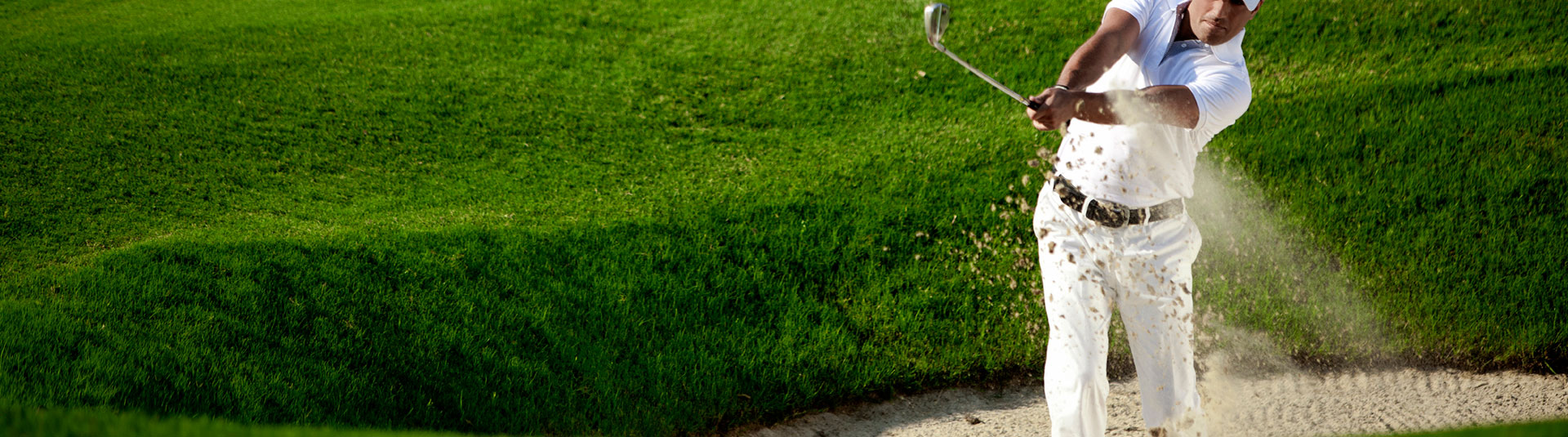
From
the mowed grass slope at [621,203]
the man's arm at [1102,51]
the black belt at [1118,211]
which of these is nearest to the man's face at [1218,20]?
the man's arm at [1102,51]

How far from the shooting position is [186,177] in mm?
7070

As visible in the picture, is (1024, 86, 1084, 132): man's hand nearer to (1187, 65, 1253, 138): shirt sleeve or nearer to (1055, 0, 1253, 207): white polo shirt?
(1055, 0, 1253, 207): white polo shirt

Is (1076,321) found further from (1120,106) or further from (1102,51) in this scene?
(1102,51)

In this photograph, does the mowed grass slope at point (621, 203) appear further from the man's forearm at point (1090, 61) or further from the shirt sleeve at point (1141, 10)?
the shirt sleeve at point (1141, 10)

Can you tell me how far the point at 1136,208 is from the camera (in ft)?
11.7

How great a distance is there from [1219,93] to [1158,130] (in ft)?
0.78

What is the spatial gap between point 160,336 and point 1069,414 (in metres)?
4.22

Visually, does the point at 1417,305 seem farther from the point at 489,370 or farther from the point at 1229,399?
the point at 489,370

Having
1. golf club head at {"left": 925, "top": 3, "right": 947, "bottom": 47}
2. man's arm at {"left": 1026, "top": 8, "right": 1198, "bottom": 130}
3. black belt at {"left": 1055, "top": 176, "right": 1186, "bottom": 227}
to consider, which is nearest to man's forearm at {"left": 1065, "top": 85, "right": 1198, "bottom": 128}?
man's arm at {"left": 1026, "top": 8, "right": 1198, "bottom": 130}

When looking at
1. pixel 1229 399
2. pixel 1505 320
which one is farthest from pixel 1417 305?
pixel 1229 399

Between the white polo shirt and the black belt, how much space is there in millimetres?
25

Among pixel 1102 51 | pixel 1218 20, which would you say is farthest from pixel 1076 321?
pixel 1218 20

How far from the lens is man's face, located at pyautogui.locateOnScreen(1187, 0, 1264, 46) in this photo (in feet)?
11.5

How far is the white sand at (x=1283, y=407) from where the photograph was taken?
5070 millimetres
